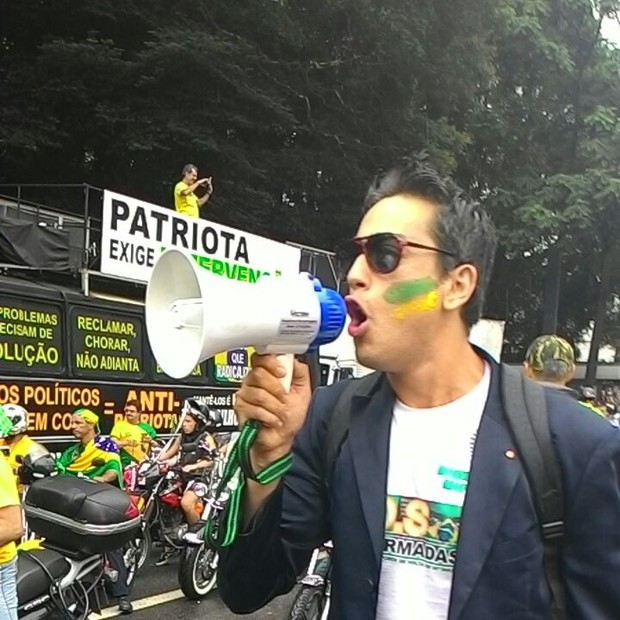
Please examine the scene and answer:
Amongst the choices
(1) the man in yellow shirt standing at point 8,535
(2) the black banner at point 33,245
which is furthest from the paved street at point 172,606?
(2) the black banner at point 33,245

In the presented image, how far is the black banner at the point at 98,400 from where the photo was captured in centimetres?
774

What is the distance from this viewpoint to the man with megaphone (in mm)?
1561

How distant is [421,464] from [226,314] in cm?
49

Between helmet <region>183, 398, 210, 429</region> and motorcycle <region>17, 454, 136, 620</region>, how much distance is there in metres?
3.24

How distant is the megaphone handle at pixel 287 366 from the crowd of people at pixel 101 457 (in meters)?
2.34

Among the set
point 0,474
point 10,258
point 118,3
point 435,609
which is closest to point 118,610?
point 0,474

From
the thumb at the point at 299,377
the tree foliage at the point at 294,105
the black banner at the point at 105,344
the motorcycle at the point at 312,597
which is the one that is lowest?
the motorcycle at the point at 312,597

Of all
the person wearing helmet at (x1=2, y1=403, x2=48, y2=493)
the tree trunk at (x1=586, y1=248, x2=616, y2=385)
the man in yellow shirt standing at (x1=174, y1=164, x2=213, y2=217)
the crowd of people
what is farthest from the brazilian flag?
the tree trunk at (x1=586, y1=248, x2=616, y2=385)

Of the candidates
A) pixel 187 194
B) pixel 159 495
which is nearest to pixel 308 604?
pixel 159 495

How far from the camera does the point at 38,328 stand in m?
7.95

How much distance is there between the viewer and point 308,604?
531 cm

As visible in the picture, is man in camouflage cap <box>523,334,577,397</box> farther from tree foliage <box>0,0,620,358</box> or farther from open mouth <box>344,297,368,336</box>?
tree foliage <box>0,0,620,358</box>

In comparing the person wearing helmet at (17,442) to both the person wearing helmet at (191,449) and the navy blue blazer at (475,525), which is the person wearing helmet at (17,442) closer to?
the person wearing helmet at (191,449)

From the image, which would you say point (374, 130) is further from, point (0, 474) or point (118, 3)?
point (0, 474)
